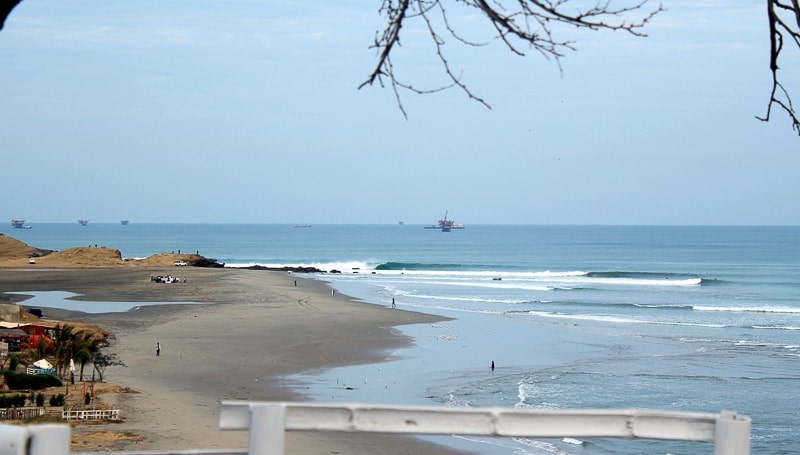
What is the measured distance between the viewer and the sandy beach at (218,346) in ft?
62.3

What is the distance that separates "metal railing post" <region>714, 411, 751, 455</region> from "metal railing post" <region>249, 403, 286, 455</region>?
127cm

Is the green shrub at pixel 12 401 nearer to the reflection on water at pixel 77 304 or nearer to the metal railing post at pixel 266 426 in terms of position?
the metal railing post at pixel 266 426

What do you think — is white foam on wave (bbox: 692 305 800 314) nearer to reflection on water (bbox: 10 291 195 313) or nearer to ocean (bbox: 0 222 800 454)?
ocean (bbox: 0 222 800 454)

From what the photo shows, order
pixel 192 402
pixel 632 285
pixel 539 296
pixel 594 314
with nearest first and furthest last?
pixel 192 402
pixel 594 314
pixel 539 296
pixel 632 285

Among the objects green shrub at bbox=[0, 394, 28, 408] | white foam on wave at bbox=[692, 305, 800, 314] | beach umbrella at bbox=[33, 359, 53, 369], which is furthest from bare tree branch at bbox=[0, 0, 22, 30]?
white foam on wave at bbox=[692, 305, 800, 314]

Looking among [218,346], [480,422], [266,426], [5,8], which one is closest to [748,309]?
[218,346]

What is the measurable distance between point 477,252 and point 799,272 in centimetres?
5444

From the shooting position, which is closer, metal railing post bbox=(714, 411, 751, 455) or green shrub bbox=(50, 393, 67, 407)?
metal railing post bbox=(714, 411, 751, 455)

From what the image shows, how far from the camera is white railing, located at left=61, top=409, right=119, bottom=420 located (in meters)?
18.8

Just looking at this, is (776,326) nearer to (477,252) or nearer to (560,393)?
(560,393)

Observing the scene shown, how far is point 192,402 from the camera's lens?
2309 centimetres

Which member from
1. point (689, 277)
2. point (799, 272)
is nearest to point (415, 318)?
point (689, 277)

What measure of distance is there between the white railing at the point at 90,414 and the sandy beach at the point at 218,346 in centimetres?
32

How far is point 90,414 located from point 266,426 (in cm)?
1787
